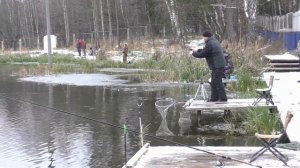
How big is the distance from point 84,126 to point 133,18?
156 feet

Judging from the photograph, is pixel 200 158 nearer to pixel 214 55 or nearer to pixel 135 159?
pixel 135 159

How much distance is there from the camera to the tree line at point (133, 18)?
3456cm

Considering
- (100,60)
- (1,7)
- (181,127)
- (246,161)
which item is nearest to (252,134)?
(181,127)

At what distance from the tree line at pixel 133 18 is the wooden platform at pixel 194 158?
1910 cm

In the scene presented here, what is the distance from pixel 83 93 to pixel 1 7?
5542 cm

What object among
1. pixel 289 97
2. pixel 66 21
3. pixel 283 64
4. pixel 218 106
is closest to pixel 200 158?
pixel 218 106

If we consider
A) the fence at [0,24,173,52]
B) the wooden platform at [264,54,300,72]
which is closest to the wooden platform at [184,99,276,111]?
the wooden platform at [264,54,300,72]

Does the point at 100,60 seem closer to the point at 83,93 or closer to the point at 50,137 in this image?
the point at 83,93

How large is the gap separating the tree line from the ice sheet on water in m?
6.30

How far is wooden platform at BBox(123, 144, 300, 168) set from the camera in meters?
7.46

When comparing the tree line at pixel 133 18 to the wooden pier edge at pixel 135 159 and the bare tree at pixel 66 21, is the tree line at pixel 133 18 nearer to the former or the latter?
the bare tree at pixel 66 21

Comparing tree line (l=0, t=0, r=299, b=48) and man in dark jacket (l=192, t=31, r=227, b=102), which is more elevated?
tree line (l=0, t=0, r=299, b=48)

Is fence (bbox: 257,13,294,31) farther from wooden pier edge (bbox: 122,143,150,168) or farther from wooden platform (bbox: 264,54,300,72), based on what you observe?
wooden pier edge (bbox: 122,143,150,168)

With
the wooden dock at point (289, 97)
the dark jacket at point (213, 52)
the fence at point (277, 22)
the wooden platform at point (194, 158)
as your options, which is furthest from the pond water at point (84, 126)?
the fence at point (277, 22)
